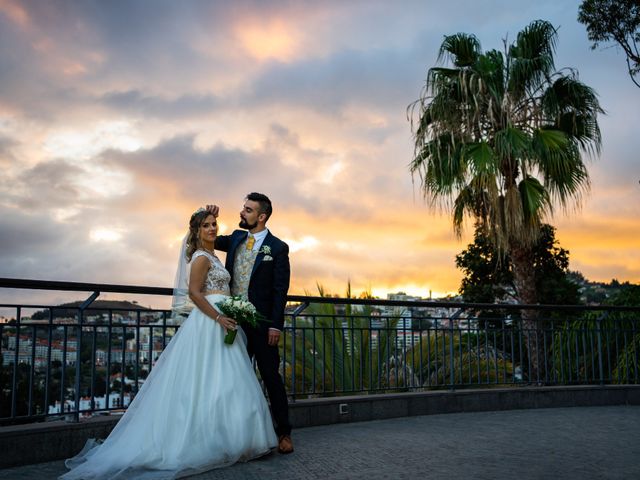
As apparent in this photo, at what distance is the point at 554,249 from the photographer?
28.8 metres

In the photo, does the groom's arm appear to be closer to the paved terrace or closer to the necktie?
the necktie

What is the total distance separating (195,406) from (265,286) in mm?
1213

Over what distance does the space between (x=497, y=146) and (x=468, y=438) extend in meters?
9.34

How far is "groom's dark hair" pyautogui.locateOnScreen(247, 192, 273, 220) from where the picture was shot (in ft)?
18.3

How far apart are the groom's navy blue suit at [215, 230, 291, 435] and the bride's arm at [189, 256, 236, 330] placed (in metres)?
0.43

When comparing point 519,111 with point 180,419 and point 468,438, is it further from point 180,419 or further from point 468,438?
point 180,419

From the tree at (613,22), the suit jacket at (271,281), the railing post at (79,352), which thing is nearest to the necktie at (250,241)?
the suit jacket at (271,281)

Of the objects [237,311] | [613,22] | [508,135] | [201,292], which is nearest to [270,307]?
[237,311]

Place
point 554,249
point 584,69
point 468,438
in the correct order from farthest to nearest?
point 554,249
point 584,69
point 468,438

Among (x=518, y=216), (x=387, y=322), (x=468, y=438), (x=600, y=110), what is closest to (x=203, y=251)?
(x=468, y=438)

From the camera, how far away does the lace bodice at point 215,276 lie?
5.30 m

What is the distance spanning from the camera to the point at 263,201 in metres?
5.61

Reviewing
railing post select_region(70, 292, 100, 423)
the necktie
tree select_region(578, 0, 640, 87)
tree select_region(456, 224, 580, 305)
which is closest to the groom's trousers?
the necktie

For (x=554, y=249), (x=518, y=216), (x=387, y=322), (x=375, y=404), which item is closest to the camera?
(x=375, y=404)
